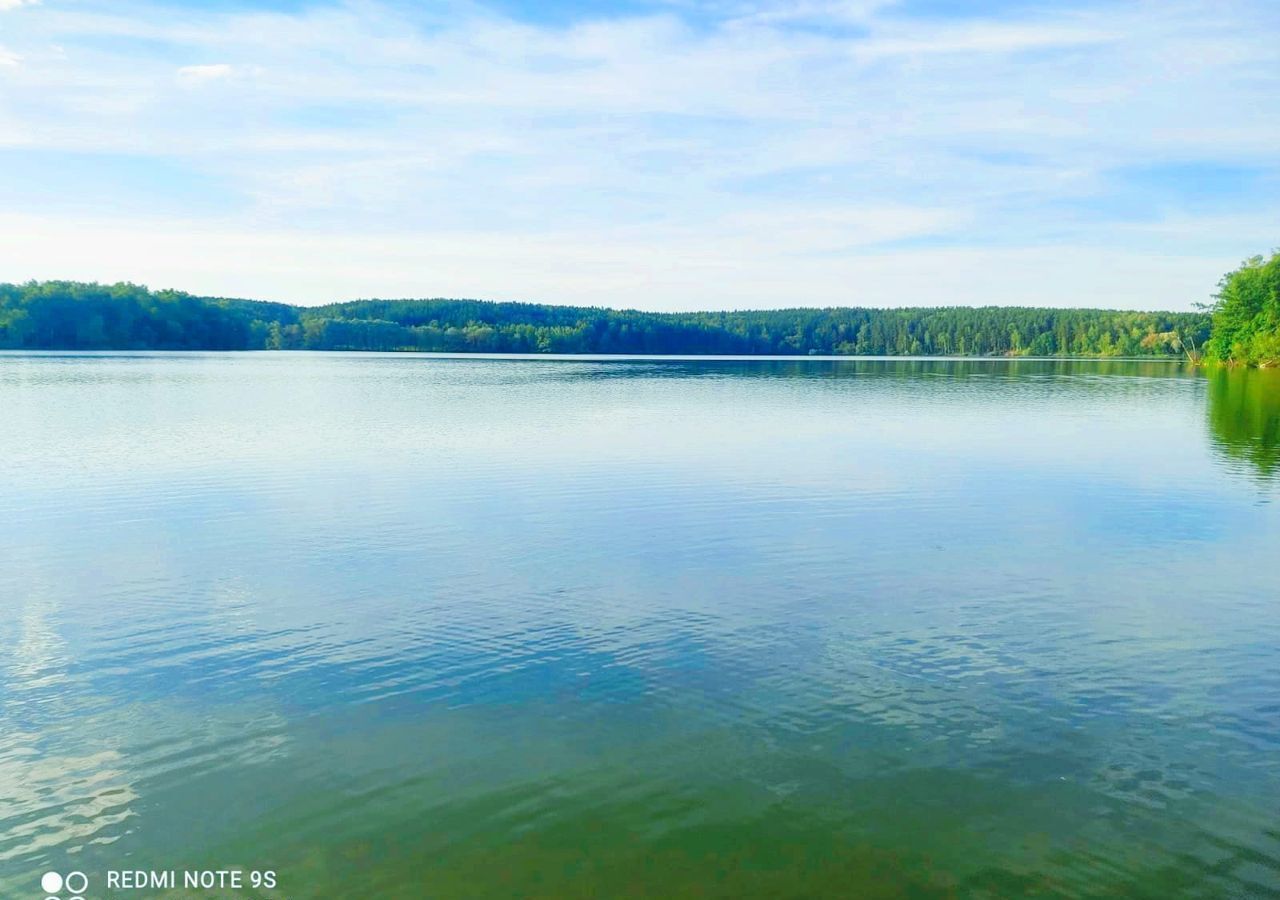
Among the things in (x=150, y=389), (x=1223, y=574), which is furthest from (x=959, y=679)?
(x=150, y=389)

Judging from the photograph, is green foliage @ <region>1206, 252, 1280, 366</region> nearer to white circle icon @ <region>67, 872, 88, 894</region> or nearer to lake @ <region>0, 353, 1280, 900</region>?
lake @ <region>0, 353, 1280, 900</region>

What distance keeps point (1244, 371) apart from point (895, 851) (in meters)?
108

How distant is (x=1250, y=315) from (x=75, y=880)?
12279 cm

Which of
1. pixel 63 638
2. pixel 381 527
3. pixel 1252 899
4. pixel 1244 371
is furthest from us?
pixel 1244 371

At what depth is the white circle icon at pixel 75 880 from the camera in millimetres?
6980

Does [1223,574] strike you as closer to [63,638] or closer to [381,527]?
[381,527]

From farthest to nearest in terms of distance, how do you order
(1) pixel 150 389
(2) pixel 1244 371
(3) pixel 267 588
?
(2) pixel 1244 371 → (1) pixel 150 389 → (3) pixel 267 588

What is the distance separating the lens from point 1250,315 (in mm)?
104562

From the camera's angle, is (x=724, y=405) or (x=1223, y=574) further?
(x=724, y=405)

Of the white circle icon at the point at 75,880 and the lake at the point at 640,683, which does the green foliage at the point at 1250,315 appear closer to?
the lake at the point at 640,683

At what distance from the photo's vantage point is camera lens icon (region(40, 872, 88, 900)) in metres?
6.93

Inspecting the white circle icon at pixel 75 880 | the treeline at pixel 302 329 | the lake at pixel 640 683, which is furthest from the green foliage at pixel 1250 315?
the white circle icon at pixel 75 880

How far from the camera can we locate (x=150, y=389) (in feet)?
183

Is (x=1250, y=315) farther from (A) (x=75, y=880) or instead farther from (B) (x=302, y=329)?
(B) (x=302, y=329)
